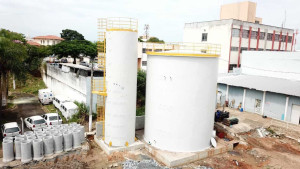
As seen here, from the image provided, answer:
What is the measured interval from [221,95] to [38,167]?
21.3 m

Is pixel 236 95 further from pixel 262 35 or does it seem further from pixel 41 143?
pixel 41 143

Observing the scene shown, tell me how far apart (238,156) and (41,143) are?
12683 millimetres

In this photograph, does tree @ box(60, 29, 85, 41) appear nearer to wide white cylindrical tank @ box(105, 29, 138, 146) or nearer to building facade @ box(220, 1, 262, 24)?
building facade @ box(220, 1, 262, 24)

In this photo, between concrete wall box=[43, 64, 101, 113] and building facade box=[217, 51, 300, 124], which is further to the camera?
building facade box=[217, 51, 300, 124]

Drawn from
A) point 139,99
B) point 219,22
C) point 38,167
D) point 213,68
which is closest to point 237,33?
point 219,22

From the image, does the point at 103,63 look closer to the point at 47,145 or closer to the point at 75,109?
the point at 47,145

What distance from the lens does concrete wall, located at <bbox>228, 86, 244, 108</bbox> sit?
25.8 metres

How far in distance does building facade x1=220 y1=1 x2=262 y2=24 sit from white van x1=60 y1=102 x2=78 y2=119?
3723 cm

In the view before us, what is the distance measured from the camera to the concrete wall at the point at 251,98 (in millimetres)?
23984

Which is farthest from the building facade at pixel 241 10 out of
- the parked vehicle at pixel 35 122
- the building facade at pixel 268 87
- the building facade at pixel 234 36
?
the parked vehicle at pixel 35 122

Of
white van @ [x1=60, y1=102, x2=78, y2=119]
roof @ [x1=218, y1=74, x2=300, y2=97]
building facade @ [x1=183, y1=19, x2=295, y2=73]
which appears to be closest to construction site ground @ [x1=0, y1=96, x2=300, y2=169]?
roof @ [x1=218, y1=74, x2=300, y2=97]

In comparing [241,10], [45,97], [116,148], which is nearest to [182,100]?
[116,148]

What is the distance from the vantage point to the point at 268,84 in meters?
24.2

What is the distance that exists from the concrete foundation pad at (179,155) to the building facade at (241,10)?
1416 inches
